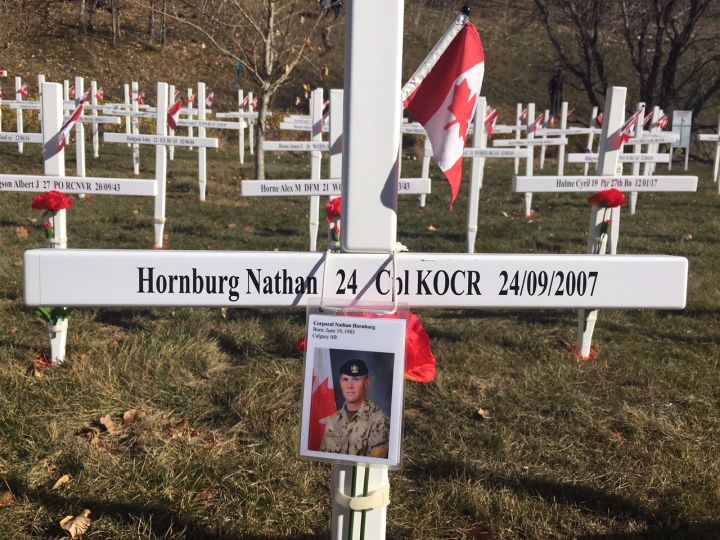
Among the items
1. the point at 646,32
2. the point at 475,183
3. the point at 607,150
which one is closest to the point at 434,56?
the point at 607,150

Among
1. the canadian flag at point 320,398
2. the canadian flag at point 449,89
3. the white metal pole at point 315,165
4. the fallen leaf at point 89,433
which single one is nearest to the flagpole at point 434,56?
the canadian flag at point 449,89

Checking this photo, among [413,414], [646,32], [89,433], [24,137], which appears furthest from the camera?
[646,32]

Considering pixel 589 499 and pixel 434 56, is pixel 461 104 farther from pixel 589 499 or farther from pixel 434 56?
pixel 589 499

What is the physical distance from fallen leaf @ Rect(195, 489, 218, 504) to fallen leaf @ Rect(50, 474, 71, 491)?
0.61 meters

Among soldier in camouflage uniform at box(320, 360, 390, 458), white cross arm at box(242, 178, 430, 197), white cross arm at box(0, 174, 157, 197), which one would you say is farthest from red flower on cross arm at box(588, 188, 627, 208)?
soldier in camouflage uniform at box(320, 360, 390, 458)

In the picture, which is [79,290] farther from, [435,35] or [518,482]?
[435,35]

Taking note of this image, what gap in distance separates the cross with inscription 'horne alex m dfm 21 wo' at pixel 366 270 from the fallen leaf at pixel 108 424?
2175 mm

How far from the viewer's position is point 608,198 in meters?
4.89

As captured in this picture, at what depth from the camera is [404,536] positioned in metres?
2.95

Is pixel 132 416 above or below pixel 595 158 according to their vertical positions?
below

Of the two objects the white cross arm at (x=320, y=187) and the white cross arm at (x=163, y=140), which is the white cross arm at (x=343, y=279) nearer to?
the white cross arm at (x=320, y=187)

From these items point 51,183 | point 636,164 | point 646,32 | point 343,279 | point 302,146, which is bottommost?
point 343,279

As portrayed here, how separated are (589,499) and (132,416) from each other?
2.45 meters

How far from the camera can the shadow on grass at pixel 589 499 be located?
9.73 ft
